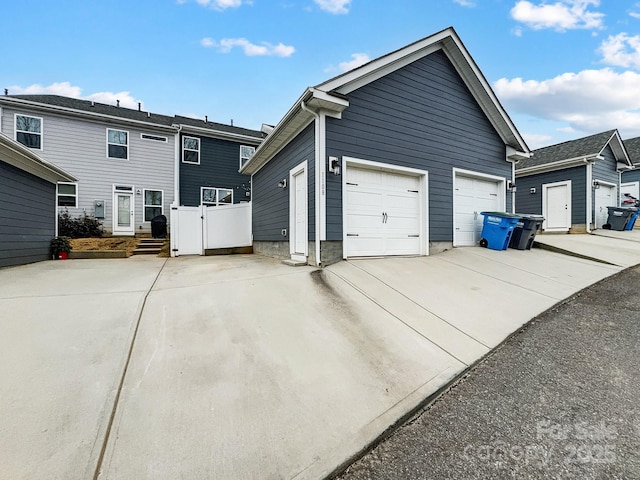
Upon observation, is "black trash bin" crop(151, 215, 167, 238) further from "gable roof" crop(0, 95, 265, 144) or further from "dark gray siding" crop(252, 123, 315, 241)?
"gable roof" crop(0, 95, 265, 144)

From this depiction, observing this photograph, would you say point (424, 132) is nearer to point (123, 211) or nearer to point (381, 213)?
point (381, 213)

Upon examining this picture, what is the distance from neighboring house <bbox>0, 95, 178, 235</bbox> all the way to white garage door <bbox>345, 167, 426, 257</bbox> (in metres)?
10.7

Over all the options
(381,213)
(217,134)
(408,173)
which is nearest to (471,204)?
(408,173)

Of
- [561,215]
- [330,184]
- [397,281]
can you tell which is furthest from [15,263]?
[561,215]

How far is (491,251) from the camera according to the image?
730 cm

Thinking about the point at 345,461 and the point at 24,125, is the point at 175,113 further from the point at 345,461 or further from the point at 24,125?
the point at 345,461

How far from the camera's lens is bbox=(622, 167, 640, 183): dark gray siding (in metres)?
14.3

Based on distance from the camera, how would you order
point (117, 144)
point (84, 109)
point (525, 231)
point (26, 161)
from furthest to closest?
point (117, 144) → point (84, 109) → point (525, 231) → point (26, 161)

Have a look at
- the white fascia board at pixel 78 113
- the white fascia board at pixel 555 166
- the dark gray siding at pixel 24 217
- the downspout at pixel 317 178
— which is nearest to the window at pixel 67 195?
the white fascia board at pixel 78 113

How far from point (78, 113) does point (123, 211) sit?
4.26 m

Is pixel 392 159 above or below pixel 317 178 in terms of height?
above

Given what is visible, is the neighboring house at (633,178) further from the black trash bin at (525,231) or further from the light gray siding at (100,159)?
the light gray siding at (100,159)

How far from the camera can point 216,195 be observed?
1465cm

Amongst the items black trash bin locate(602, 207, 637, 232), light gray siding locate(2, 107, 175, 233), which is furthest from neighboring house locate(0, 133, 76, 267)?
black trash bin locate(602, 207, 637, 232)
